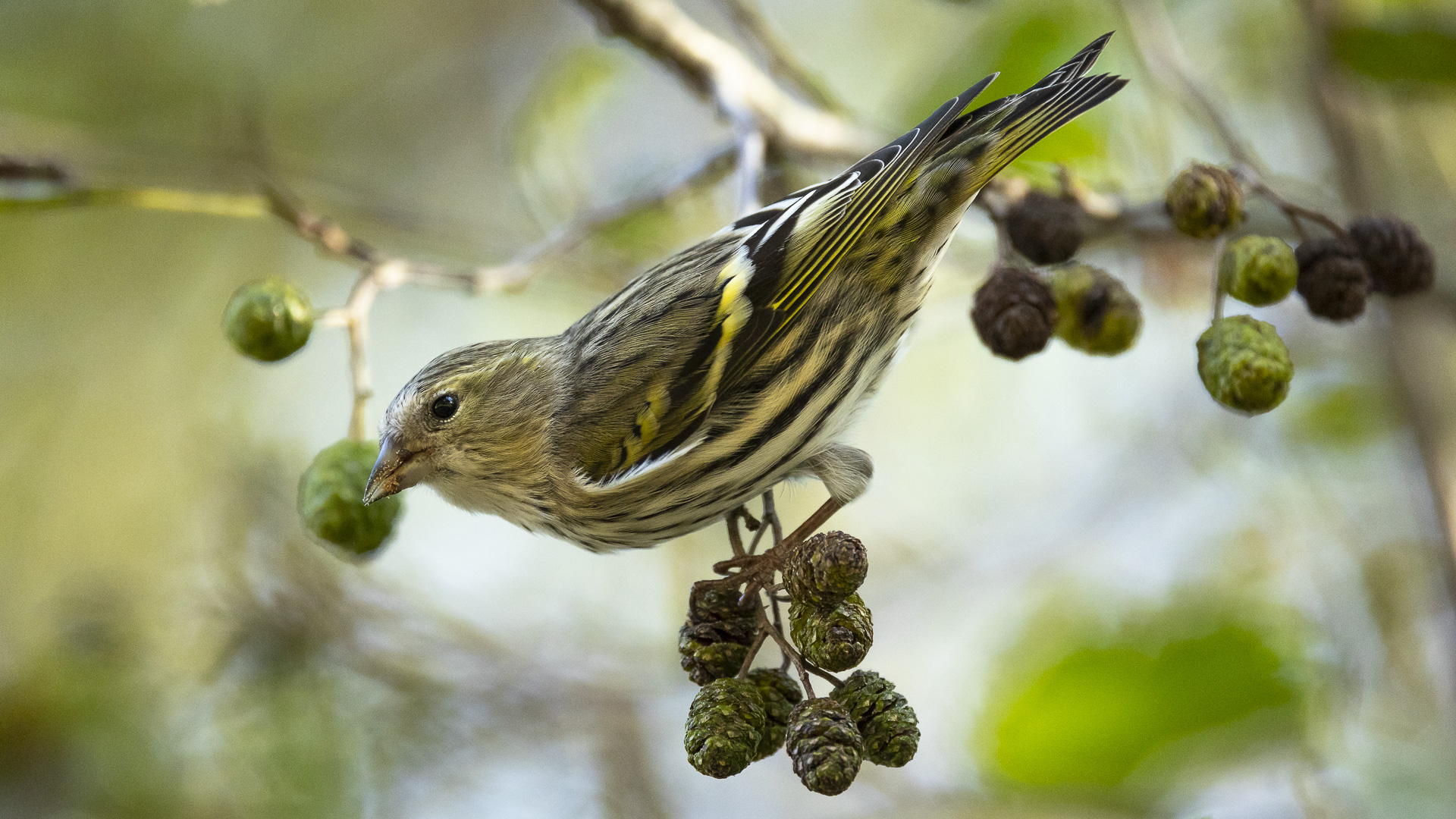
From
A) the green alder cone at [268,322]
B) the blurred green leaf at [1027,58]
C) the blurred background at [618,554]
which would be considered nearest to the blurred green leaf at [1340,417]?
the blurred background at [618,554]

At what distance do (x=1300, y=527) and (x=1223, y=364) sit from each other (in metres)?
1.39

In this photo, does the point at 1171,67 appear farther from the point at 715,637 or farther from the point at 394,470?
the point at 394,470

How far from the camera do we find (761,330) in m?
1.45

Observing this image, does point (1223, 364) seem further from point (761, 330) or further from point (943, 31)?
point (943, 31)

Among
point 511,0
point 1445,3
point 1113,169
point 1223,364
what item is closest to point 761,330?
point 1223,364

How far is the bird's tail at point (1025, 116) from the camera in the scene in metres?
1.41

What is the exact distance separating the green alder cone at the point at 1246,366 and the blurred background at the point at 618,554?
40 cm

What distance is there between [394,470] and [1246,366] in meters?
1.10

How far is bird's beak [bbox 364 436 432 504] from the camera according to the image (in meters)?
1.33

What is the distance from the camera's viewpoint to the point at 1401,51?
5.35 feet

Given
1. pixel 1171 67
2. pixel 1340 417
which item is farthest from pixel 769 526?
pixel 1340 417

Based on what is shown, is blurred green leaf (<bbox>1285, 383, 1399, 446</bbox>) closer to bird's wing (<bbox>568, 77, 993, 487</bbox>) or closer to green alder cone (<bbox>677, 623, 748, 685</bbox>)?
bird's wing (<bbox>568, 77, 993, 487</bbox>)

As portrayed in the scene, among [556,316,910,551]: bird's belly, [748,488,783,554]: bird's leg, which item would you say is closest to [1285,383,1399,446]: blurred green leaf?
[556,316,910,551]: bird's belly

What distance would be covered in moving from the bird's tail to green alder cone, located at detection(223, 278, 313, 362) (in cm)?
92
